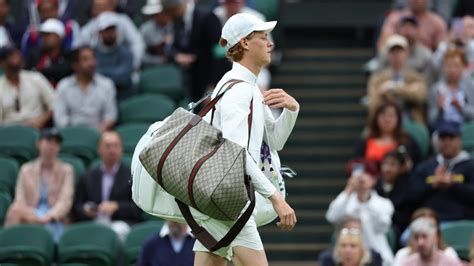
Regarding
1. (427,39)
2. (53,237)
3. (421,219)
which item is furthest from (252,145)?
(427,39)

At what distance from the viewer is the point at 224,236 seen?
7.15 metres

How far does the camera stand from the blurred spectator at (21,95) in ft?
44.5

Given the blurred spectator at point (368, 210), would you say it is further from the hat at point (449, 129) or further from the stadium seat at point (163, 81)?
the stadium seat at point (163, 81)

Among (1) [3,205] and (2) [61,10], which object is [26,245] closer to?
(1) [3,205]

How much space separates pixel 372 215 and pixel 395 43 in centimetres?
257

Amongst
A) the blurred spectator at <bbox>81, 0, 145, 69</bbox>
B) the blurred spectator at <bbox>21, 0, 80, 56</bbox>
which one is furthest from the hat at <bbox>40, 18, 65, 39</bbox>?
the blurred spectator at <bbox>81, 0, 145, 69</bbox>

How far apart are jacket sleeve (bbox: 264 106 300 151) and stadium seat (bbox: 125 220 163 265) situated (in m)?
3.89

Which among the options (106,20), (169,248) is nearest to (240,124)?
(169,248)

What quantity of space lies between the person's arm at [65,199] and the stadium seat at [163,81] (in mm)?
2212

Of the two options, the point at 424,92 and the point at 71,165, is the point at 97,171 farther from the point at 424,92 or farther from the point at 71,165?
the point at 424,92

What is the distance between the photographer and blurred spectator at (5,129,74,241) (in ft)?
39.0

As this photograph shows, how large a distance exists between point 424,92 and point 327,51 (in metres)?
2.88

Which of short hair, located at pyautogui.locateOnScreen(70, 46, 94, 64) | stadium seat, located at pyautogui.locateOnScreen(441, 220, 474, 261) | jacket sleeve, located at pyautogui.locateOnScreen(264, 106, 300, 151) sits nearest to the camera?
Answer: jacket sleeve, located at pyautogui.locateOnScreen(264, 106, 300, 151)

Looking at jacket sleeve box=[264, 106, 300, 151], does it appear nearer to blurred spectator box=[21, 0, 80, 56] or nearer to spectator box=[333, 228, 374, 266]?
spectator box=[333, 228, 374, 266]
